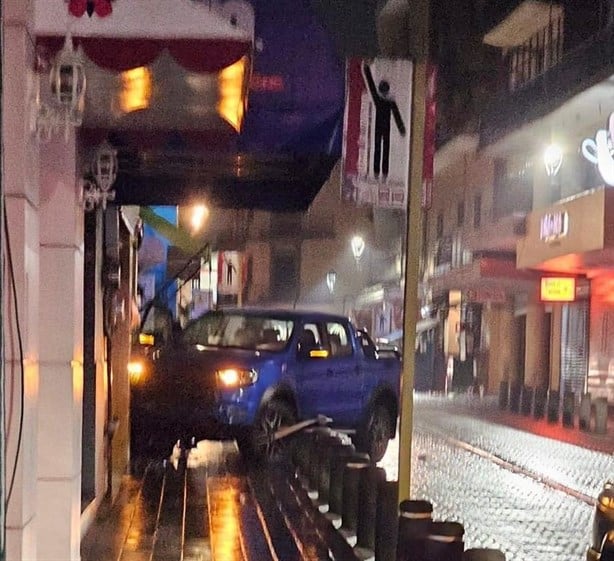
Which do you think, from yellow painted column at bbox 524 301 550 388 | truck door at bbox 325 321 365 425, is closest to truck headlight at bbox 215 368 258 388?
truck door at bbox 325 321 365 425

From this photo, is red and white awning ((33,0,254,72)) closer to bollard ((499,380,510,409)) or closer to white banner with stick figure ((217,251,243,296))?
white banner with stick figure ((217,251,243,296))

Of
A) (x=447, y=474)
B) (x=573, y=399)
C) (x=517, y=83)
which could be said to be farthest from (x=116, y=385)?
(x=517, y=83)

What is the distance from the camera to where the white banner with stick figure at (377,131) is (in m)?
5.28

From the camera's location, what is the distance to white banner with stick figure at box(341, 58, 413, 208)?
5.28m

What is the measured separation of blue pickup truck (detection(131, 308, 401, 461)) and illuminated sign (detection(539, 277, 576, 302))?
29.6 feet

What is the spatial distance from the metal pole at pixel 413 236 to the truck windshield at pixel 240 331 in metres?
5.40

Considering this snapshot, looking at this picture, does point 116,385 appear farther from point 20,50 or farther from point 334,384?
point 20,50

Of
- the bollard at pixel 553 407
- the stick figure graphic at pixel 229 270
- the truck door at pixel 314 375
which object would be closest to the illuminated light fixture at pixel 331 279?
the stick figure graphic at pixel 229 270

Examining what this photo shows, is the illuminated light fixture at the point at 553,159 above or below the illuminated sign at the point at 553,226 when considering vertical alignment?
above

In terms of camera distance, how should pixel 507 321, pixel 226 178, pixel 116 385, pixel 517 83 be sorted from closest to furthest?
pixel 226 178 → pixel 116 385 → pixel 517 83 → pixel 507 321

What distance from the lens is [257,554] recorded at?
6223mm

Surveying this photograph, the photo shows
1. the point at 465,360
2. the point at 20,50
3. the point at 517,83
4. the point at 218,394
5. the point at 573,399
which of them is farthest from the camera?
the point at 465,360

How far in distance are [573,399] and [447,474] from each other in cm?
706

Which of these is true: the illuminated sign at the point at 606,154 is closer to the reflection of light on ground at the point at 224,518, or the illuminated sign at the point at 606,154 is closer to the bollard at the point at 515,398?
the bollard at the point at 515,398
